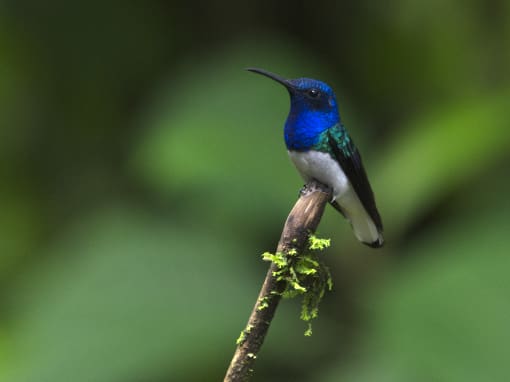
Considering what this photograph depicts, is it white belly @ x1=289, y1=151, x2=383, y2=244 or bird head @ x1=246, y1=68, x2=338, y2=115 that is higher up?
bird head @ x1=246, y1=68, x2=338, y2=115

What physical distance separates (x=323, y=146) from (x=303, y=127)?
8cm

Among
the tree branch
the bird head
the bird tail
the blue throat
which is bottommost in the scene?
the tree branch

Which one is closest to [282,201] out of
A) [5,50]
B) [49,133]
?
[49,133]

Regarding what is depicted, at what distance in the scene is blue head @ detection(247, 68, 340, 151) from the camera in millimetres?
2178

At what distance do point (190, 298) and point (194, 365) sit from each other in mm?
393

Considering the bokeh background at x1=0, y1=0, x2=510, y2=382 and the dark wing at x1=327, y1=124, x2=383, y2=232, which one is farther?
the bokeh background at x1=0, y1=0, x2=510, y2=382

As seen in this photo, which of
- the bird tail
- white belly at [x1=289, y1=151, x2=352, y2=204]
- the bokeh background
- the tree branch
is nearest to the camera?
the tree branch

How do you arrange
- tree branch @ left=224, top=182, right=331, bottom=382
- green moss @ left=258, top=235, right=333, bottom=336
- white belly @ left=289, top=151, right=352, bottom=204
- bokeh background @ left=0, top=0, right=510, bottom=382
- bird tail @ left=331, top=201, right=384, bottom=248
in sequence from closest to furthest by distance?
tree branch @ left=224, top=182, right=331, bottom=382, green moss @ left=258, top=235, right=333, bottom=336, white belly @ left=289, top=151, right=352, bottom=204, bird tail @ left=331, top=201, right=384, bottom=248, bokeh background @ left=0, top=0, right=510, bottom=382

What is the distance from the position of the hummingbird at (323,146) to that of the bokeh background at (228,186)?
707mm

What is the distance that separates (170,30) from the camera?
478 cm

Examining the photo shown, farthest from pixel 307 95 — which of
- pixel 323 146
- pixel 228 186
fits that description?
pixel 228 186

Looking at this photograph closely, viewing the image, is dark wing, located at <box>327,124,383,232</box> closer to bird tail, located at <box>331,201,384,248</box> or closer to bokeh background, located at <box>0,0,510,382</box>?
bird tail, located at <box>331,201,384,248</box>

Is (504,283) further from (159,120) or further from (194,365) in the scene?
(159,120)

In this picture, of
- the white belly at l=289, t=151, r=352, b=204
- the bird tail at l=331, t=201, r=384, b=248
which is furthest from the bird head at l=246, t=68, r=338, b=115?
the bird tail at l=331, t=201, r=384, b=248
